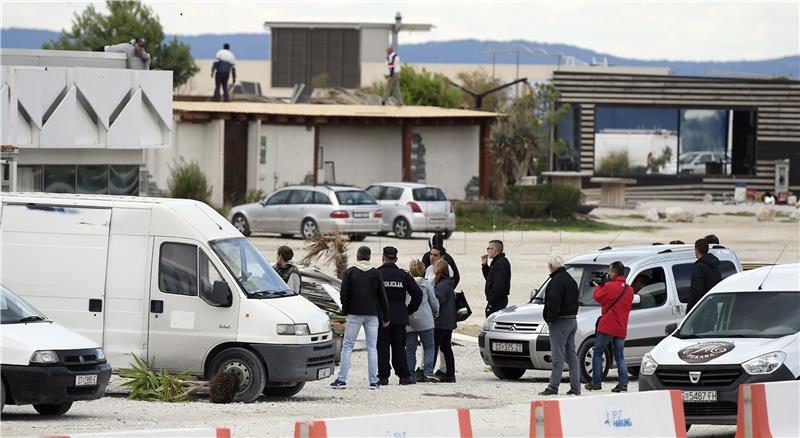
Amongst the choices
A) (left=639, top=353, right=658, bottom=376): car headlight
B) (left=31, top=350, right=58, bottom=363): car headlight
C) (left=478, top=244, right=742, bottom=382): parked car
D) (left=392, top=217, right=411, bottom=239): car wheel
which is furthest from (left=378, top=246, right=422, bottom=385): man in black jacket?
(left=392, top=217, right=411, bottom=239): car wheel

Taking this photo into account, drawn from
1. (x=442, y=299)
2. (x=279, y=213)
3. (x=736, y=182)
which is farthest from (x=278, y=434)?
(x=736, y=182)

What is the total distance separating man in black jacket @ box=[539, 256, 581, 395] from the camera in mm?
16812

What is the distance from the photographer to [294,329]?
16156mm

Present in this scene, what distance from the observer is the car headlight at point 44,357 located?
45.0 ft

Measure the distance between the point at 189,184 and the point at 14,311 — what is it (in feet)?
91.9

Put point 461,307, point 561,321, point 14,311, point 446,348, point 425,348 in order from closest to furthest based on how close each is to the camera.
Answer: point 14,311 < point 561,321 < point 425,348 < point 446,348 < point 461,307

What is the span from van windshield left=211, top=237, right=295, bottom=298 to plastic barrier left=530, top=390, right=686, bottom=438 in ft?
18.5

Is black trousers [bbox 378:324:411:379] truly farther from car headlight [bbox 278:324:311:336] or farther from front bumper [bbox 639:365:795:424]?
front bumper [bbox 639:365:795:424]

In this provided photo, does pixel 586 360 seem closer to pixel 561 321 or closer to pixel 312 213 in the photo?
pixel 561 321

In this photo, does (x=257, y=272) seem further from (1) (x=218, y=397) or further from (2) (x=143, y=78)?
(2) (x=143, y=78)

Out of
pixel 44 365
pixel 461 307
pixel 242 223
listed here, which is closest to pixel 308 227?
pixel 242 223

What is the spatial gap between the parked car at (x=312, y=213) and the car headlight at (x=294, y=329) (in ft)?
70.2

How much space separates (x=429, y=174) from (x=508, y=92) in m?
42.1

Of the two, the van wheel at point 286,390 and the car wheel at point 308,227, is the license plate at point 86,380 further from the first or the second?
the car wheel at point 308,227
